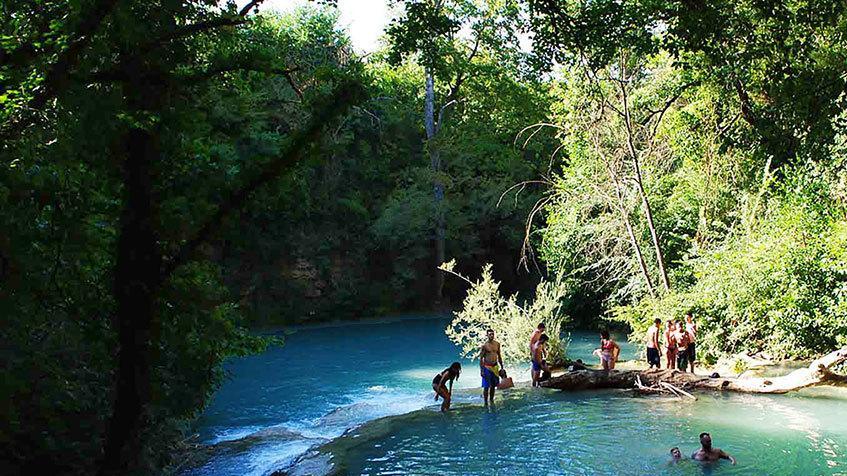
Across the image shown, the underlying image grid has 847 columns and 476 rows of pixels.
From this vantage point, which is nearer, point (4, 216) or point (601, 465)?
point (4, 216)

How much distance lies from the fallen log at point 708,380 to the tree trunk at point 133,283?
1004cm

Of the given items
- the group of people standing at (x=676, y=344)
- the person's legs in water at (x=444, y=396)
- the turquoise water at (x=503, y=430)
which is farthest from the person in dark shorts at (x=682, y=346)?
the person's legs in water at (x=444, y=396)

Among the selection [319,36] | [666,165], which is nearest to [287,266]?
[319,36]

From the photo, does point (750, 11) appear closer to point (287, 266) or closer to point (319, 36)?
point (287, 266)

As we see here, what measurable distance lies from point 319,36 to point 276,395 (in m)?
21.9

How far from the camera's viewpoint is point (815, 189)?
1533 centimetres

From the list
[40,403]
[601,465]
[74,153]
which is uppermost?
[74,153]

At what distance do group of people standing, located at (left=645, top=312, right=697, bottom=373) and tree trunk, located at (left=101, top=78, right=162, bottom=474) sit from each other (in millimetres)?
11727

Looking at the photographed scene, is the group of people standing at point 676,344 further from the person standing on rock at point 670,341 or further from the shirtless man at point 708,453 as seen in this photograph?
the shirtless man at point 708,453

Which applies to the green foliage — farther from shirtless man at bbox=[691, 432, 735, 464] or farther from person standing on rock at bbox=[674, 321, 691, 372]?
shirtless man at bbox=[691, 432, 735, 464]

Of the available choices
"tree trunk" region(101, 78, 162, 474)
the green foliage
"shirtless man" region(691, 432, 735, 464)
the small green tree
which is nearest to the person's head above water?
"shirtless man" region(691, 432, 735, 464)

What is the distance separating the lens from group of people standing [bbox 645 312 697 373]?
50.9 ft

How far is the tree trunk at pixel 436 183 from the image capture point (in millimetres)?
33469

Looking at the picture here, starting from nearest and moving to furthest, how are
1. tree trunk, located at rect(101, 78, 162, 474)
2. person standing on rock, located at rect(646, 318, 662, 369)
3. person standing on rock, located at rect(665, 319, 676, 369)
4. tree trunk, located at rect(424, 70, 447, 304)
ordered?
tree trunk, located at rect(101, 78, 162, 474) < person standing on rock, located at rect(646, 318, 662, 369) < person standing on rock, located at rect(665, 319, 676, 369) < tree trunk, located at rect(424, 70, 447, 304)
